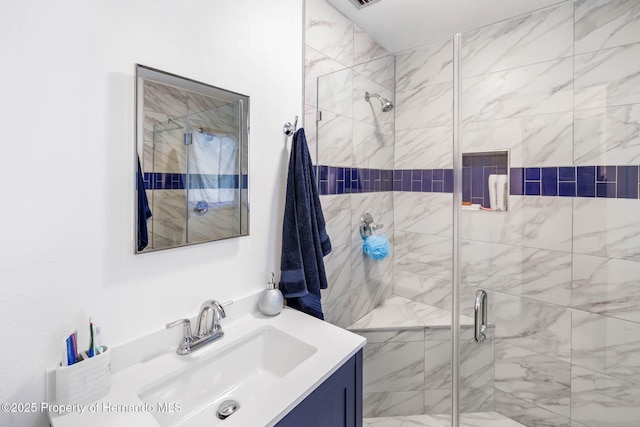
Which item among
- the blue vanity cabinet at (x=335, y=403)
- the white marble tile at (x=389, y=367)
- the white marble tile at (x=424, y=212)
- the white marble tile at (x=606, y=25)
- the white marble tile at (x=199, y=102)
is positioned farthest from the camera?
the white marble tile at (x=389, y=367)

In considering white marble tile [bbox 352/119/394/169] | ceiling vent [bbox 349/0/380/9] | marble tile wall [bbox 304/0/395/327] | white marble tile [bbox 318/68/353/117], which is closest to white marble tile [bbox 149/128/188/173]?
marble tile wall [bbox 304/0/395/327]

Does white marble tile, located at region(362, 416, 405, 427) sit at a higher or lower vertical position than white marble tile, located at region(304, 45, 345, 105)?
lower

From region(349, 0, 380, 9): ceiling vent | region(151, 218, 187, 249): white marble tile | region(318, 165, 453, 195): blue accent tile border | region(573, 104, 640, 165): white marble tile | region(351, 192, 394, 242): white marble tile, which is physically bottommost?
region(151, 218, 187, 249): white marble tile

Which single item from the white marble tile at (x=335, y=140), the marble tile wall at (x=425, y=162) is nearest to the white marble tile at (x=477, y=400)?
the marble tile wall at (x=425, y=162)

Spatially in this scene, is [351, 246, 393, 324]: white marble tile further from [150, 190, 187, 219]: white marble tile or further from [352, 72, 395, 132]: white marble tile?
[150, 190, 187, 219]: white marble tile

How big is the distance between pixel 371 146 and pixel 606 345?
1.44 meters

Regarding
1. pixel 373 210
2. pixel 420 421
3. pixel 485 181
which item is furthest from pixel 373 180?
pixel 420 421

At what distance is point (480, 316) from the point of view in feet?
4.99

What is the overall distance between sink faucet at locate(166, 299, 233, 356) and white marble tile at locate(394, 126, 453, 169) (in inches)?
48.5

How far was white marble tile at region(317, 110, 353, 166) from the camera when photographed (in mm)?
1716

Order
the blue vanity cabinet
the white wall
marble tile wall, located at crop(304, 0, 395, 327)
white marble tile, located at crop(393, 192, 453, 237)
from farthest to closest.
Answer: marble tile wall, located at crop(304, 0, 395, 327), white marble tile, located at crop(393, 192, 453, 237), the blue vanity cabinet, the white wall

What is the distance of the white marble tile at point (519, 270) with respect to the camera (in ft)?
4.40

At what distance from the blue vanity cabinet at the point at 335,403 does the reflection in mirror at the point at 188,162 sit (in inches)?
27.0

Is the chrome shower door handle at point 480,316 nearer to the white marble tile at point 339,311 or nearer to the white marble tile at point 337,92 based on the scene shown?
the white marble tile at point 339,311
